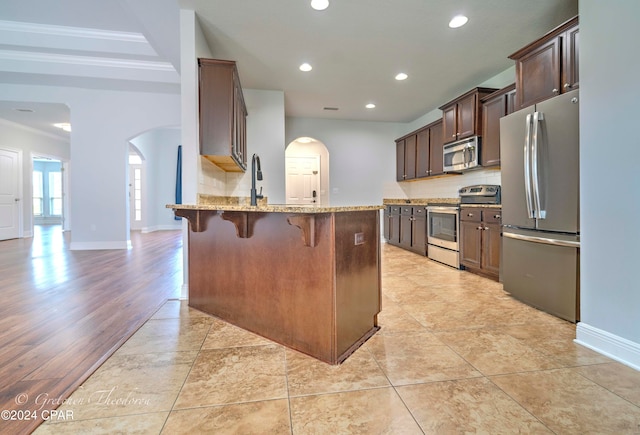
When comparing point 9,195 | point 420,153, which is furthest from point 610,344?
point 9,195

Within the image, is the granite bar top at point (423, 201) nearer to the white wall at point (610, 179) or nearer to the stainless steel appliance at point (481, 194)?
the stainless steel appliance at point (481, 194)

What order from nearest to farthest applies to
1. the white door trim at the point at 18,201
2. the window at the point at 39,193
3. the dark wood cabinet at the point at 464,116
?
the dark wood cabinet at the point at 464,116, the white door trim at the point at 18,201, the window at the point at 39,193

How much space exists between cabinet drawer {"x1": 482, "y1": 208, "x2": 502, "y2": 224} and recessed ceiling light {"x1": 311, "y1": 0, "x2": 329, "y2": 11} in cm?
287

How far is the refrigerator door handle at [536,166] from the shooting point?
2398 millimetres

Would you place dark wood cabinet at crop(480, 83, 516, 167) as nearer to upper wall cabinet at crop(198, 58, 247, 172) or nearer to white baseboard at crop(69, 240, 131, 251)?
upper wall cabinet at crop(198, 58, 247, 172)

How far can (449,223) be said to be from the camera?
4.41 metres

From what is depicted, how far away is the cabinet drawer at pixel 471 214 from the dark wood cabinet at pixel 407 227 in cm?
101

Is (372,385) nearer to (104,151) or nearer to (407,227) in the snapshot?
(407,227)

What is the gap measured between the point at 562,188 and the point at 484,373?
161 centimetres

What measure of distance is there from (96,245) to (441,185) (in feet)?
22.0

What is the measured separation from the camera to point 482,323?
229 centimetres

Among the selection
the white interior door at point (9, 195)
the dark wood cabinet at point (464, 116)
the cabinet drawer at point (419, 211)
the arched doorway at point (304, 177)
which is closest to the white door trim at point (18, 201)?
the white interior door at point (9, 195)

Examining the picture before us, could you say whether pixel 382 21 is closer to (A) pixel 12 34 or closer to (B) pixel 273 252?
(B) pixel 273 252

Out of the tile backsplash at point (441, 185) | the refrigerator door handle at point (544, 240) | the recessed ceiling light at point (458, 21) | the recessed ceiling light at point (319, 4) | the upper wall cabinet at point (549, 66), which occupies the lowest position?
the refrigerator door handle at point (544, 240)
